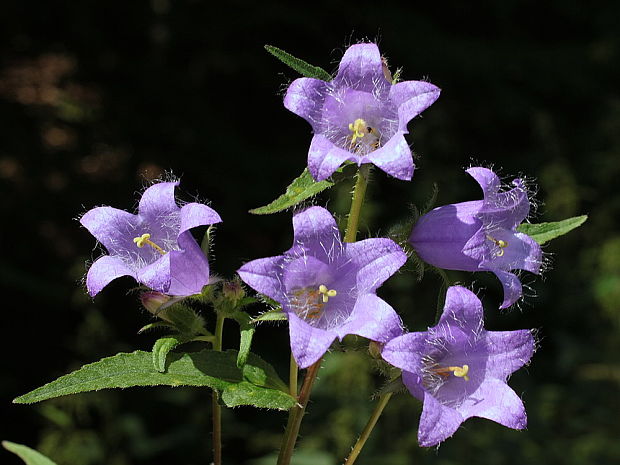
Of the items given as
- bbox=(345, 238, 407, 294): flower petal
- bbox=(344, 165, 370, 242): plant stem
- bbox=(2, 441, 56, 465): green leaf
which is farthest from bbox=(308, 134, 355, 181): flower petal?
bbox=(2, 441, 56, 465): green leaf

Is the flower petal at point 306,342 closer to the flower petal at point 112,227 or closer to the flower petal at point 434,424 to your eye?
the flower petal at point 434,424

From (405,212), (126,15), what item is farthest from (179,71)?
(405,212)

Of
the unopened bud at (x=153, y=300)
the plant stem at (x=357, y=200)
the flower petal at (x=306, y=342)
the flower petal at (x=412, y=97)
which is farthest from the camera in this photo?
the unopened bud at (x=153, y=300)

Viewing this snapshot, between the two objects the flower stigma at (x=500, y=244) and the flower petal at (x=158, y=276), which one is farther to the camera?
the flower stigma at (x=500, y=244)

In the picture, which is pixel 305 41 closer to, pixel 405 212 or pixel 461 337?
pixel 405 212

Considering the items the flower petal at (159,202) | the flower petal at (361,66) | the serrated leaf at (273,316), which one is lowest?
the serrated leaf at (273,316)

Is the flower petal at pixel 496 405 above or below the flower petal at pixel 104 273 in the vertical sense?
below

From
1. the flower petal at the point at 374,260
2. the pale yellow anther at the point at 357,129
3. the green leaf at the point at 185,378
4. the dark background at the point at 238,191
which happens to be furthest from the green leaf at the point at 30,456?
the dark background at the point at 238,191
